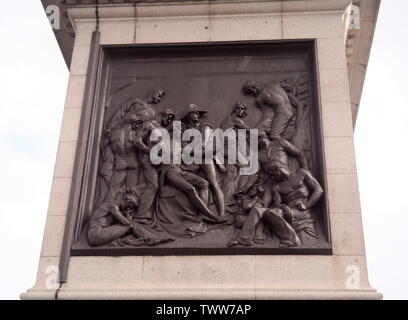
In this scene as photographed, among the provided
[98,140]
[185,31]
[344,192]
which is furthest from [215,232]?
[185,31]

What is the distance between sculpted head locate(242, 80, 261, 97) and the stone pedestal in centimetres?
108

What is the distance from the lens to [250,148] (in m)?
8.78

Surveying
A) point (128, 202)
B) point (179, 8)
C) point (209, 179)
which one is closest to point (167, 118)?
point (209, 179)

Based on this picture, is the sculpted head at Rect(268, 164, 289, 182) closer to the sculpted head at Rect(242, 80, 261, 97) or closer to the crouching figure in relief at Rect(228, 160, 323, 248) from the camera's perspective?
the crouching figure in relief at Rect(228, 160, 323, 248)

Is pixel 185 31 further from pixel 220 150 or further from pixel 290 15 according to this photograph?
pixel 220 150

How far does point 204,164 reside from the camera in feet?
28.2

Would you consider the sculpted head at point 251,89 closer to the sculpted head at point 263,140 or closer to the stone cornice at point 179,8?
the sculpted head at point 263,140

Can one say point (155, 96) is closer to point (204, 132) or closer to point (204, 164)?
point (204, 132)

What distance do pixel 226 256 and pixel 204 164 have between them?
5.45 ft

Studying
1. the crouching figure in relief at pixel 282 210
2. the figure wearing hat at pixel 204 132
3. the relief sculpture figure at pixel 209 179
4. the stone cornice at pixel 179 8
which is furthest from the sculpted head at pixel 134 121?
the stone cornice at pixel 179 8

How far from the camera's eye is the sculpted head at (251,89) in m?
9.27

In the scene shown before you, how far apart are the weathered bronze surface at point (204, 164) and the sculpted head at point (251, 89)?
2 centimetres

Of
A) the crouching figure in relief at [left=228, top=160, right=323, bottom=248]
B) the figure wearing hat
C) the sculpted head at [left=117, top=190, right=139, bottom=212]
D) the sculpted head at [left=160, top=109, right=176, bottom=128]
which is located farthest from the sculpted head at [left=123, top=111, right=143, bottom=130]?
the crouching figure in relief at [left=228, top=160, right=323, bottom=248]
